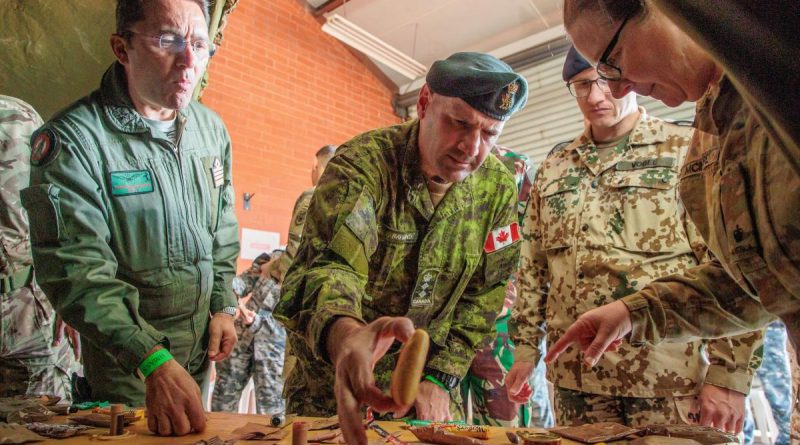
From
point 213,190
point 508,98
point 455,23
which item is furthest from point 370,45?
point 508,98

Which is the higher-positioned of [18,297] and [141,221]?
[141,221]

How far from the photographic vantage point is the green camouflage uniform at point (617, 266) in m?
1.58

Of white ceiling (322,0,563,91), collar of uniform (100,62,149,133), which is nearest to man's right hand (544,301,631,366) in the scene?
collar of uniform (100,62,149,133)

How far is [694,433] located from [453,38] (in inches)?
208

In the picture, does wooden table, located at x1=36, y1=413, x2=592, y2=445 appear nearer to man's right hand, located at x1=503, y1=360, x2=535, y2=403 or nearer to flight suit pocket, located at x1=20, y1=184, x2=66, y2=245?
flight suit pocket, located at x1=20, y1=184, x2=66, y2=245

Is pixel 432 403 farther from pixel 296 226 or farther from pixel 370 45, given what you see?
pixel 370 45

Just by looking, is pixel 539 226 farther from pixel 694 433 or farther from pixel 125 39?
pixel 125 39

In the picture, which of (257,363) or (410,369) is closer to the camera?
(410,369)

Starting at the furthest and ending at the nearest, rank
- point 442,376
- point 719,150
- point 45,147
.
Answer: point 442,376, point 45,147, point 719,150

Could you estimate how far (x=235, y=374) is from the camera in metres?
3.74

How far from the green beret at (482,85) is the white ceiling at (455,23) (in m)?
3.99

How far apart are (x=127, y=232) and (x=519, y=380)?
4.37 feet

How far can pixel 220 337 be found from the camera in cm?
172

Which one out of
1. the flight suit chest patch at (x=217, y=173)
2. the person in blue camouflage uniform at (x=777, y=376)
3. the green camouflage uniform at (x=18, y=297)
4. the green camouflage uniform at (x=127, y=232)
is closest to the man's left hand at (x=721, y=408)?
the green camouflage uniform at (x=127, y=232)
